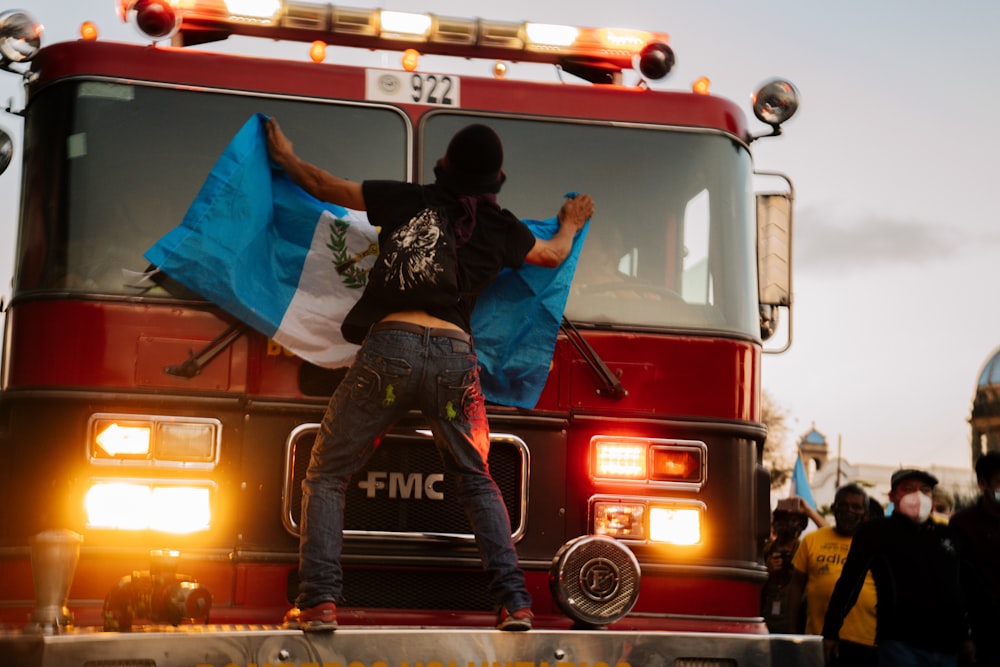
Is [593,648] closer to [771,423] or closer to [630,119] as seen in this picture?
[630,119]

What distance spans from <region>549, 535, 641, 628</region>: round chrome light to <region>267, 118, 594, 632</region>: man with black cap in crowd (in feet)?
0.75

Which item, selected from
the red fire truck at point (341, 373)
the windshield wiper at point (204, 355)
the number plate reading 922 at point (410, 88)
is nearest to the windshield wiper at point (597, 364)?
the red fire truck at point (341, 373)

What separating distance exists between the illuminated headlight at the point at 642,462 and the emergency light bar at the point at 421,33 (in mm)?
1771

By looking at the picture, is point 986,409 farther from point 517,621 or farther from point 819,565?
point 517,621

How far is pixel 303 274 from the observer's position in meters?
5.71

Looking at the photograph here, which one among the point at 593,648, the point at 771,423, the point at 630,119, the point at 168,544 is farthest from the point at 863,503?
the point at 771,423

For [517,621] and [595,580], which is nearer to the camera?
[517,621]

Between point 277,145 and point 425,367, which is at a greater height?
point 277,145

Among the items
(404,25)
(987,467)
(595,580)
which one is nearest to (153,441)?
(595,580)

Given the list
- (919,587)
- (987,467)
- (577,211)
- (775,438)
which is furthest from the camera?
(775,438)

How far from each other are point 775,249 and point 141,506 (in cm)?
295

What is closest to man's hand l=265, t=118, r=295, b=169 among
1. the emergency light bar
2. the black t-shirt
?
the black t-shirt

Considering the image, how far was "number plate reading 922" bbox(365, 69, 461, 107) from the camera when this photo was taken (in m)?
6.04

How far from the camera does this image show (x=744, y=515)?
5.96 metres
